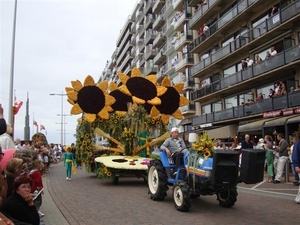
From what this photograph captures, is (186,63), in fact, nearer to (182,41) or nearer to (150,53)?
(182,41)

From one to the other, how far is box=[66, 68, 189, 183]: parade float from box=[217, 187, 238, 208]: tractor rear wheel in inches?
207

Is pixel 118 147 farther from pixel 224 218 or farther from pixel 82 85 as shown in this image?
pixel 224 218

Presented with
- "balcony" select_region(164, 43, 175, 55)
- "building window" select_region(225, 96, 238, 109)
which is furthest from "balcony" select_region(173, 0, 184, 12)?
"building window" select_region(225, 96, 238, 109)

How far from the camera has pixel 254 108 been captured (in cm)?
2973

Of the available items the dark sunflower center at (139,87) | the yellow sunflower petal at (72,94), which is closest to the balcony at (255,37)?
the dark sunflower center at (139,87)

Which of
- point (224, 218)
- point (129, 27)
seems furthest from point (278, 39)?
point (129, 27)

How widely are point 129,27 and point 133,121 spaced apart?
239ft

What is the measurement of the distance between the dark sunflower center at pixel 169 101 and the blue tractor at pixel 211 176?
634 cm

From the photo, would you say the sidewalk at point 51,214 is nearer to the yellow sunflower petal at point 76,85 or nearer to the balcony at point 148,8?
the yellow sunflower petal at point 76,85

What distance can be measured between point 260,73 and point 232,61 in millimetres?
6461

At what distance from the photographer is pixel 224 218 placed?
7.97 meters

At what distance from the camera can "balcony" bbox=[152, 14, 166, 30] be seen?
56.8 m

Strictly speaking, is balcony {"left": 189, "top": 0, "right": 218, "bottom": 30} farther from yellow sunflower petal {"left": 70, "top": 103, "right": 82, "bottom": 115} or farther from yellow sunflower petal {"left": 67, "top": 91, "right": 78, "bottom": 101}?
yellow sunflower petal {"left": 70, "top": 103, "right": 82, "bottom": 115}

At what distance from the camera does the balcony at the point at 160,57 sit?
56.5 meters
